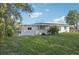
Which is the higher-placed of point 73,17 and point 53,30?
point 73,17

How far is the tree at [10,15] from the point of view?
529 centimetres

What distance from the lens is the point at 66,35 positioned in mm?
5305

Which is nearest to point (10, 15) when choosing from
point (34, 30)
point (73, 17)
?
point (34, 30)

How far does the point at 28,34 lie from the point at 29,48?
210 millimetres

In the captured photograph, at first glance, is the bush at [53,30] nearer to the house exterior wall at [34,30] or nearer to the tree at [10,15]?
the house exterior wall at [34,30]

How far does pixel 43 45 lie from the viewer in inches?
208

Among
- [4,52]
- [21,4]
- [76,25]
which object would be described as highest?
[21,4]

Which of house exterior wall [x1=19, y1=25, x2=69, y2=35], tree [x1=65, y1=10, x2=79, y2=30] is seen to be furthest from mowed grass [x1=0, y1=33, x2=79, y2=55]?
tree [x1=65, y1=10, x2=79, y2=30]

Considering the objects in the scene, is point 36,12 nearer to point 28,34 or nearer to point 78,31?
point 28,34

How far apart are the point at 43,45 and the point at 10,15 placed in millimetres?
665

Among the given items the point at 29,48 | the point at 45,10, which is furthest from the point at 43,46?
the point at 45,10

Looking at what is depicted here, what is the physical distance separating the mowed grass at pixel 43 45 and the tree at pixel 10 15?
151 millimetres

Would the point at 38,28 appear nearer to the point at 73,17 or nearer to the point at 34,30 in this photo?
the point at 34,30

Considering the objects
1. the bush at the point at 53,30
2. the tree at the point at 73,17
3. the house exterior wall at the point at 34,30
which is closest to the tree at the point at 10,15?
the house exterior wall at the point at 34,30
